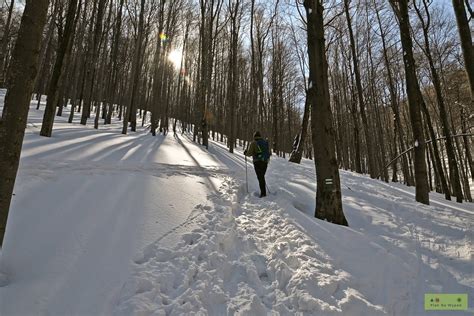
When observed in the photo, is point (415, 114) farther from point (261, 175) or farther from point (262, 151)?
point (261, 175)

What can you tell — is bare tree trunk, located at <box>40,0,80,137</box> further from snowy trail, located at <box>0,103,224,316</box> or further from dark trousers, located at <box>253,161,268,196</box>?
dark trousers, located at <box>253,161,268,196</box>

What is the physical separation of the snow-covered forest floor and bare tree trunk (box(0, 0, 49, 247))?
84 cm

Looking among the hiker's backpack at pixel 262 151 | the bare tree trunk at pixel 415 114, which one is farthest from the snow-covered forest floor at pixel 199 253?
the hiker's backpack at pixel 262 151

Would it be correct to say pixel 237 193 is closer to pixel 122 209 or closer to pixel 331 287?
pixel 122 209

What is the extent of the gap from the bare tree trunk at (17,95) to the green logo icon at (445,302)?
418 centimetres

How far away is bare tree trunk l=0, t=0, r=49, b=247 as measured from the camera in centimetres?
205

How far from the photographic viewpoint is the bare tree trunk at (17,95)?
6.73 feet

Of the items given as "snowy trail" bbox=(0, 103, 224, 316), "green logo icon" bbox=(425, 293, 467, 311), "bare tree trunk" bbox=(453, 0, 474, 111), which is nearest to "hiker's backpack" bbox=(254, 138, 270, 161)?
"snowy trail" bbox=(0, 103, 224, 316)

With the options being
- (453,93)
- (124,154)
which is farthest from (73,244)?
(453,93)

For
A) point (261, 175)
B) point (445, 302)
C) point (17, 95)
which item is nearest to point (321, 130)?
point (261, 175)

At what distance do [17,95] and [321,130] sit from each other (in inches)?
189

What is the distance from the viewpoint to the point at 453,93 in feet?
61.0

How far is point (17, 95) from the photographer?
6.90 feet

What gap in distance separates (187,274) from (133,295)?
68cm
